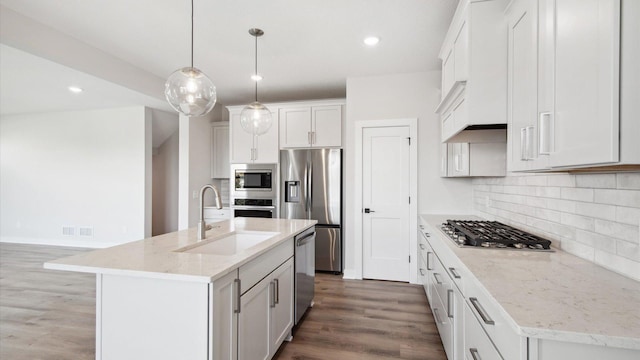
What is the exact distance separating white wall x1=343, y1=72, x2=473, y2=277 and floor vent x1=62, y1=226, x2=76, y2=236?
5.19 meters

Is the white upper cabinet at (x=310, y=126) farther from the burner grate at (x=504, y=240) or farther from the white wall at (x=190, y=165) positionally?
the burner grate at (x=504, y=240)

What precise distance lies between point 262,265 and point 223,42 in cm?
235

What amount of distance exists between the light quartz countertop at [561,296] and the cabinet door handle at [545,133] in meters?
0.54

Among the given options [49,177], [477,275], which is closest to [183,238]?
[477,275]

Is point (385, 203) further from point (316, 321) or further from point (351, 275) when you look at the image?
point (316, 321)

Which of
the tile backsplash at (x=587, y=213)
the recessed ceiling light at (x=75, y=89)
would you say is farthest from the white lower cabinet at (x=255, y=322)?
the recessed ceiling light at (x=75, y=89)

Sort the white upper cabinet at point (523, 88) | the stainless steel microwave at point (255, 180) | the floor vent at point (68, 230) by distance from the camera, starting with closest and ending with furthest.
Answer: the white upper cabinet at point (523, 88), the stainless steel microwave at point (255, 180), the floor vent at point (68, 230)

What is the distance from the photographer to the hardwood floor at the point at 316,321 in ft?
7.24

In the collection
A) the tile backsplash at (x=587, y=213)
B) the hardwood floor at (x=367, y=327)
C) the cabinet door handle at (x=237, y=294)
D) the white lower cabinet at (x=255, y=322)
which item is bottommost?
the hardwood floor at (x=367, y=327)

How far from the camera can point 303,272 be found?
2625 mm

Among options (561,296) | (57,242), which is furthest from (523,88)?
(57,242)

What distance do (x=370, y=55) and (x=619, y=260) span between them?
9.02 feet

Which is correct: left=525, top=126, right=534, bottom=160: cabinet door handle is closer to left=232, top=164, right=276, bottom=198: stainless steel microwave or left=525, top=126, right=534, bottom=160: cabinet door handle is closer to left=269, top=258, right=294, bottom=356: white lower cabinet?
left=269, top=258, right=294, bottom=356: white lower cabinet

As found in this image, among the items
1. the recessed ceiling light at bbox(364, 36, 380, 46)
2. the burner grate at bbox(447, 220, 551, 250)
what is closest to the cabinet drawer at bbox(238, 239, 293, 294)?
the burner grate at bbox(447, 220, 551, 250)
